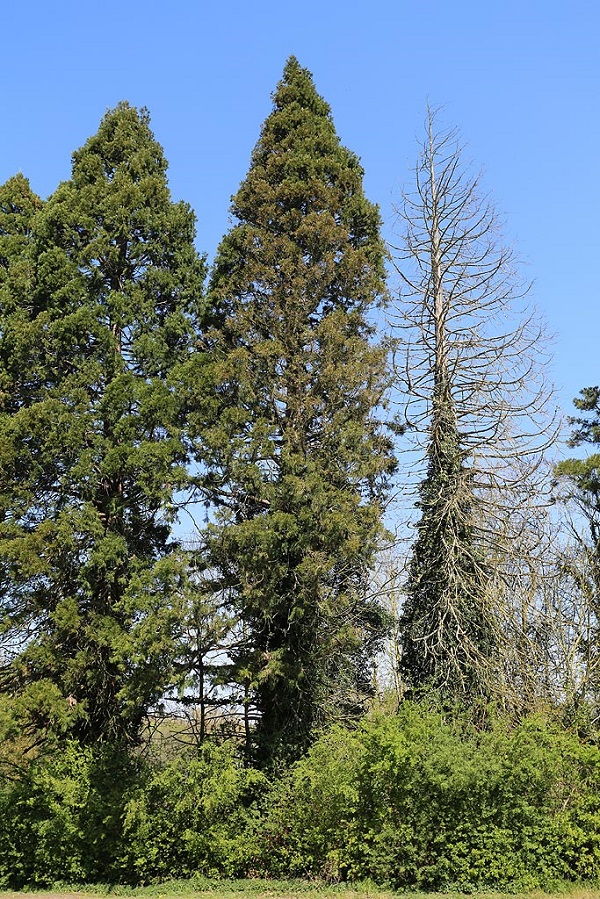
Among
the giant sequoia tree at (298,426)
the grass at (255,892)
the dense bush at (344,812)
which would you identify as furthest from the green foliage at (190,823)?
the giant sequoia tree at (298,426)

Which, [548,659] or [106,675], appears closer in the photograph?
[106,675]

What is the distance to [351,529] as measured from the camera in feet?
41.8

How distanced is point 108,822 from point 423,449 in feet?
27.8

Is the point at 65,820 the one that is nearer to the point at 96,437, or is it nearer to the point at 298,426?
the point at 96,437

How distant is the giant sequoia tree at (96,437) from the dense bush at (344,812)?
4.39 feet

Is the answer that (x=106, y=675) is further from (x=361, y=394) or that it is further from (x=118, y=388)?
(x=361, y=394)

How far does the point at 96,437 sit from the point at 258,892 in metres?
7.56

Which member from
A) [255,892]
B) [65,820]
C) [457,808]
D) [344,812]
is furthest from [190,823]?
[457,808]

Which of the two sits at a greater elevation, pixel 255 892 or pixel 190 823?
pixel 190 823

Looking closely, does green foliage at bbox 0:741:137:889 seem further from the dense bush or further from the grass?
the grass

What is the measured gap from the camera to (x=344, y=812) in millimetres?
11047

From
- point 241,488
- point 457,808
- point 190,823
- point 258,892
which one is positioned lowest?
point 258,892

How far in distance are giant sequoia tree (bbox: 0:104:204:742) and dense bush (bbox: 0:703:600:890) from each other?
134 cm

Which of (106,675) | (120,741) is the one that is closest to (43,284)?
(106,675)
